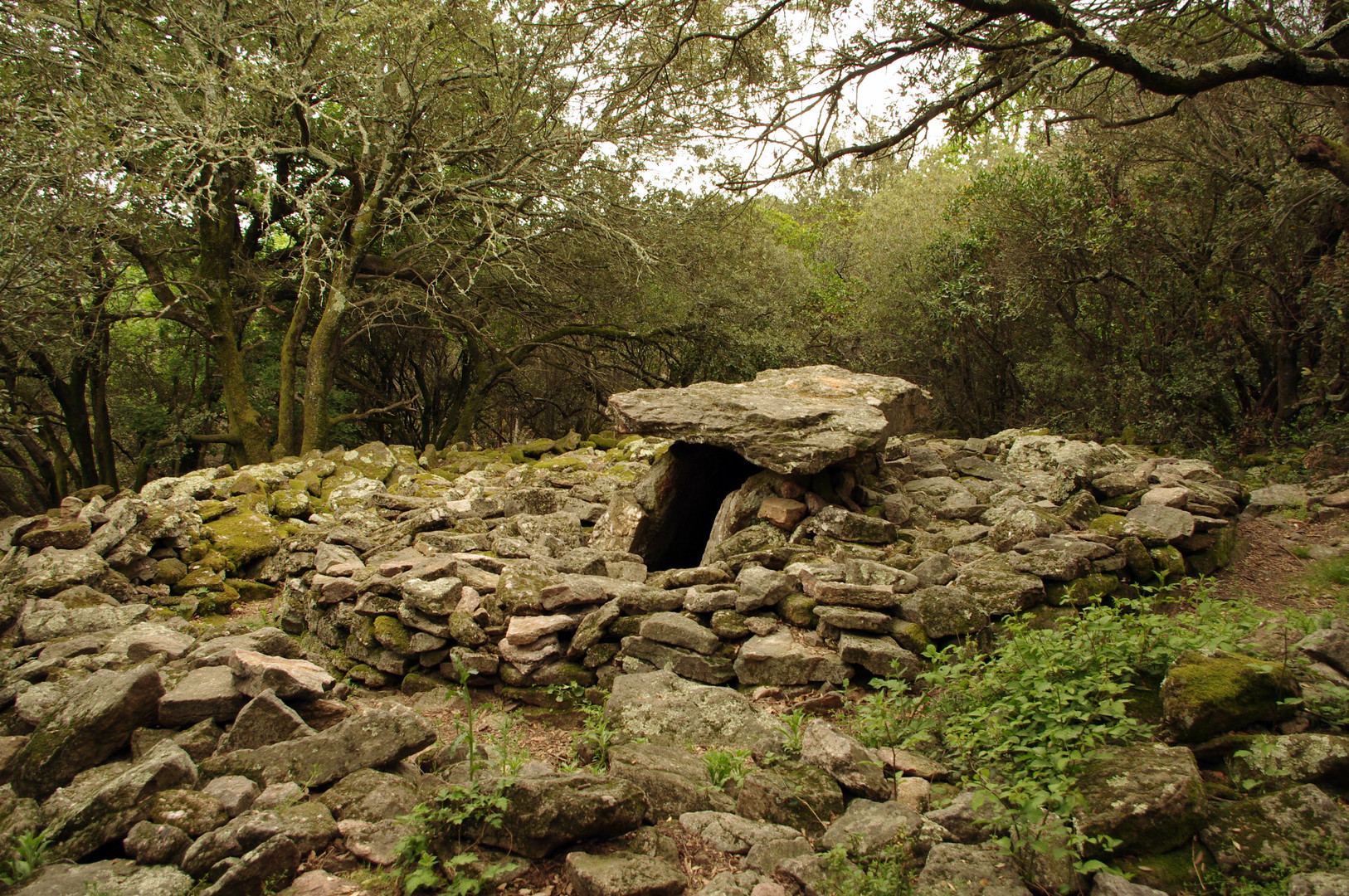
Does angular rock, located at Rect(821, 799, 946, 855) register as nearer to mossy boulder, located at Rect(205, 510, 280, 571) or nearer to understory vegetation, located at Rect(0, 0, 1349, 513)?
understory vegetation, located at Rect(0, 0, 1349, 513)

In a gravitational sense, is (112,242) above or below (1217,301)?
above

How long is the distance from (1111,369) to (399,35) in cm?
1223

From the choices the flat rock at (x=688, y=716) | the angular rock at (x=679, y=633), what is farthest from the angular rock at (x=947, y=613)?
the angular rock at (x=679, y=633)

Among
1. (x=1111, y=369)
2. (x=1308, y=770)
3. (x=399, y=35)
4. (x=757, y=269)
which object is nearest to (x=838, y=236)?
(x=757, y=269)

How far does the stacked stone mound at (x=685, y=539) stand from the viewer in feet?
16.6

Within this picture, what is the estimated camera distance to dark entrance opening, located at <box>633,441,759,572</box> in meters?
7.80

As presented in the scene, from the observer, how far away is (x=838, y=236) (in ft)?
79.5

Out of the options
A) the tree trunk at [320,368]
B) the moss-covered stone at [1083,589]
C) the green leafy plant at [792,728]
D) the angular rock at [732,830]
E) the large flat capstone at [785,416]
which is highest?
the tree trunk at [320,368]

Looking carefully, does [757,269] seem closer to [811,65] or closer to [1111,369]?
[1111,369]

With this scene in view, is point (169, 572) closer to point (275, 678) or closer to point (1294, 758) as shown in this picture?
point (275, 678)

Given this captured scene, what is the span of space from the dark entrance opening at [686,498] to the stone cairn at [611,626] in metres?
0.04

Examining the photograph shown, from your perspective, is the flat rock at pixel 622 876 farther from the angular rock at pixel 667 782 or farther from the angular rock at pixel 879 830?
the angular rock at pixel 879 830

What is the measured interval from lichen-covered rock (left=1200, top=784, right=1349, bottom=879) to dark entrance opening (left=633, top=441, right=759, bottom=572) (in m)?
5.46

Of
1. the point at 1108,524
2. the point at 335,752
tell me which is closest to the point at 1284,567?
the point at 1108,524
